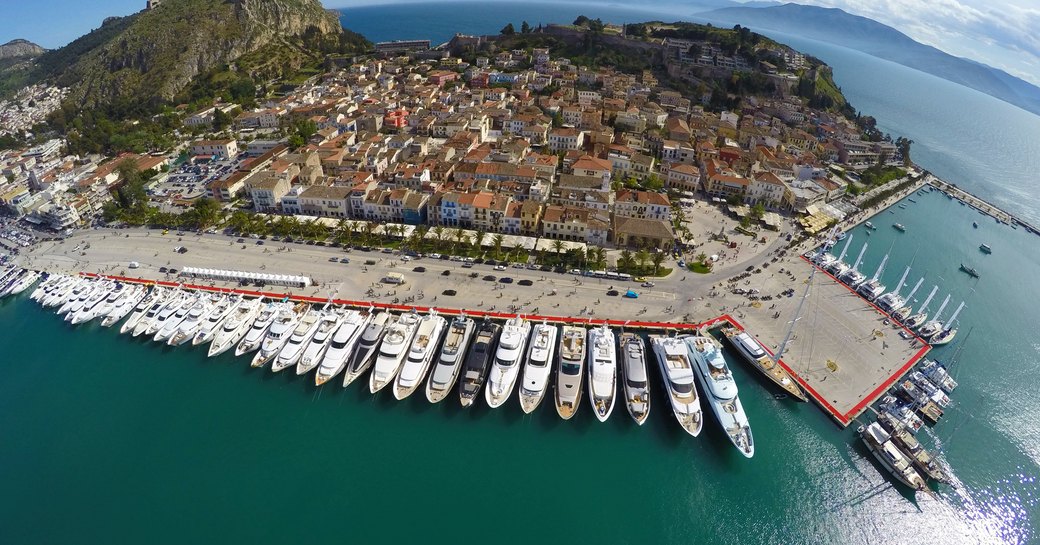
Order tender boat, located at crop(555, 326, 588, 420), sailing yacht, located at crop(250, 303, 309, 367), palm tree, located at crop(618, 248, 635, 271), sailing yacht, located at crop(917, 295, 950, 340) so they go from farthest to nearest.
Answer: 1. palm tree, located at crop(618, 248, 635, 271)
2. sailing yacht, located at crop(917, 295, 950, 340)
3. sailing yacht, located at crop(250, 303, 309, 367)
4. tender boat, located at crop(555, 326, 588, 420)

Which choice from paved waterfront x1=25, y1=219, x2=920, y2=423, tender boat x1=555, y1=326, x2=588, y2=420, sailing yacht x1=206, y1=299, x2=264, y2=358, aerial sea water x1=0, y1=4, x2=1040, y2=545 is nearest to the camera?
aerial sea water x1=0, y1=4, x2=1040, y2=545

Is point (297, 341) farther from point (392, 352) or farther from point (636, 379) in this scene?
point (636, 379)

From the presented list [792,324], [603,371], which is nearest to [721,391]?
[603,371]

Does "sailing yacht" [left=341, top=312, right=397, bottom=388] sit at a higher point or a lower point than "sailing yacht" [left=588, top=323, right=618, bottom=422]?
higher

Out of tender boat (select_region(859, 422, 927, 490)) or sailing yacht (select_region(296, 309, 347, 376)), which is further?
sailing yacht (select_region(296, 309, 347, 376))

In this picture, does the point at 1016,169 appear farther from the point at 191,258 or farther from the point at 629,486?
the point at 191,258

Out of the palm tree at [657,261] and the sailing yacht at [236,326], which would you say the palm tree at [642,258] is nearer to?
the palm tree at [657,261]

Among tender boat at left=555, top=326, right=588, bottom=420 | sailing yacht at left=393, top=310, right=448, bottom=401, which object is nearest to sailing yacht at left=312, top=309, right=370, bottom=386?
sailing yacht at left=393, top=310, right=448, bottom=401

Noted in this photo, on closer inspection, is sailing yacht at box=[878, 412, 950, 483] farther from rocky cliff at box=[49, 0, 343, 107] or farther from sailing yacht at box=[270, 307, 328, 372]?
rocky cliff at box=[49, 0, 343, 107]
